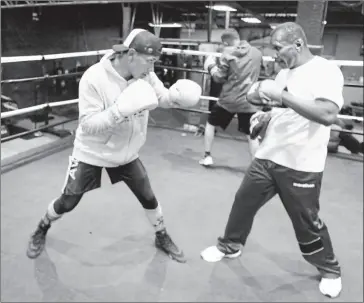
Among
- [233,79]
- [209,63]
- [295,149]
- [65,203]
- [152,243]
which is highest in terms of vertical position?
[209,63]

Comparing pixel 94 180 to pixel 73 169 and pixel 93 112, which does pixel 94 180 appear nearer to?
pixel 73 169

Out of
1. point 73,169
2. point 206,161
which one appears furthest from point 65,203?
point 206,161

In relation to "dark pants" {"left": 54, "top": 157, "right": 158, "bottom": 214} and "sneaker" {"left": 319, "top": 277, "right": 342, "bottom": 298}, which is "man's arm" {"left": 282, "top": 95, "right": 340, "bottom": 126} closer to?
"dark pants" {"left": 54, "top": 157, "right": 158, "bottom": 214}

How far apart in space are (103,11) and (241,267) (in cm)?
470

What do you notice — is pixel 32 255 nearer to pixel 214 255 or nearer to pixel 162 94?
pixel 214 255

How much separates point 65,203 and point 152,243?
0.43 metres

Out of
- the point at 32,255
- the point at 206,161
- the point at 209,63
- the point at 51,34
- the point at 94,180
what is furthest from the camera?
the point at 51,34

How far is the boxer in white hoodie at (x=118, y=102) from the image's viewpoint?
1.46 ft

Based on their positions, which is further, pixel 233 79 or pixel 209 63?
pixel 233 79

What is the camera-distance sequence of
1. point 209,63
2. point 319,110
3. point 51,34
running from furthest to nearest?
point 51,34, point 209,63, point 319,110

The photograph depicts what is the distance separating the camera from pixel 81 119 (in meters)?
0.68

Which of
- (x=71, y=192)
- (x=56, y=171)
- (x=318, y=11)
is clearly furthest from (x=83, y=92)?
(x=56, y=171)

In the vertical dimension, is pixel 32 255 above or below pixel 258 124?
below

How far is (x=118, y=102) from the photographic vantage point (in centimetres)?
48
